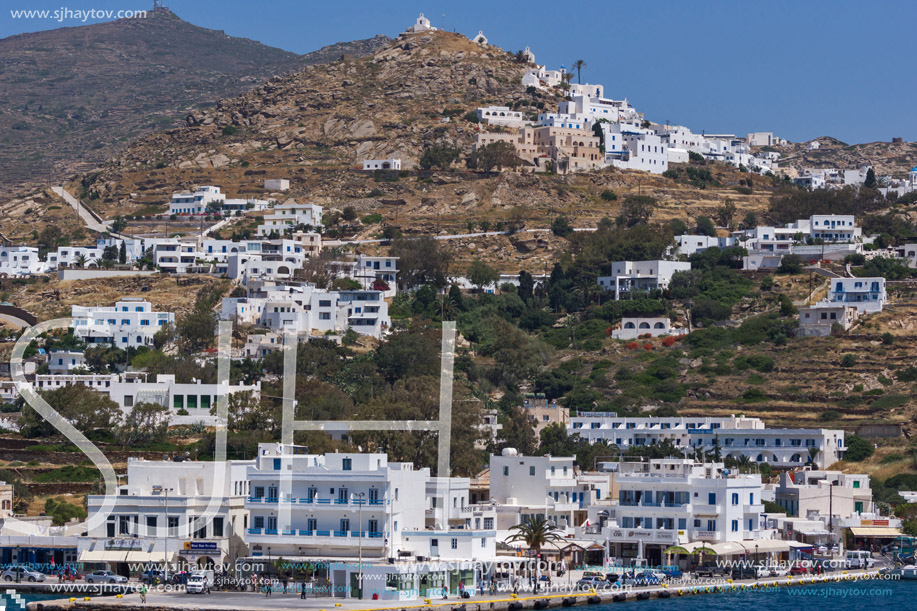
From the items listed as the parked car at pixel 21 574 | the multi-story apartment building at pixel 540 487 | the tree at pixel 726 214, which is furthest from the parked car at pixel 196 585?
the tree at pixel 726 214

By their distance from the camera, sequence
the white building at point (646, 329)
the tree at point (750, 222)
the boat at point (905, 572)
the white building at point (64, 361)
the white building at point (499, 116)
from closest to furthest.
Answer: the boat at point (905, 572) < the white building at point (64, 361) < the white building at point (646, 329) < the tree at point (750, 222) < the white building at point (499, 116)

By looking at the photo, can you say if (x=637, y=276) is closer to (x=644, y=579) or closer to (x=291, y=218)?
(x=291, y=218)

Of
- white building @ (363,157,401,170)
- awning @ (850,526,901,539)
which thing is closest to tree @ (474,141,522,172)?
white building @ (363,157,401,170)

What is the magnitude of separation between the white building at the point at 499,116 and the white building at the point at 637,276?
40866mm

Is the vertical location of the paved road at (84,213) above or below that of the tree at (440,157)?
below

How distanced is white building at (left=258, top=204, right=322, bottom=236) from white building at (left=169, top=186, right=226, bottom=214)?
310 inches

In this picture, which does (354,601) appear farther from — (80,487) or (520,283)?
(520,283)

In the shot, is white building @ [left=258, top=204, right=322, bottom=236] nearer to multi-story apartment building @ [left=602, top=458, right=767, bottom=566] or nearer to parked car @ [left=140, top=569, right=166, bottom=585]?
multi-story apartment building @ [left=602, top=458, right=767, bottom=566]

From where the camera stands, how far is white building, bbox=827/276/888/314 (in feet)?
341

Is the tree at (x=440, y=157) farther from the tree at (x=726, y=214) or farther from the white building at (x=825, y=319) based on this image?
the white building at (x=825, y=319)

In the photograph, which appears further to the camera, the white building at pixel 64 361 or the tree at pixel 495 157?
the tree at pixel 495 157

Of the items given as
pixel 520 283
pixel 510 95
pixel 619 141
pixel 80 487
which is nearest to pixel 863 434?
pixel 520 283

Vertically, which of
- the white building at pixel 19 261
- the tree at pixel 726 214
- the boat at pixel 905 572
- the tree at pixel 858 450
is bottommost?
the boat at pixel 905 572

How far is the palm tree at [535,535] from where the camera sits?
58250mm
